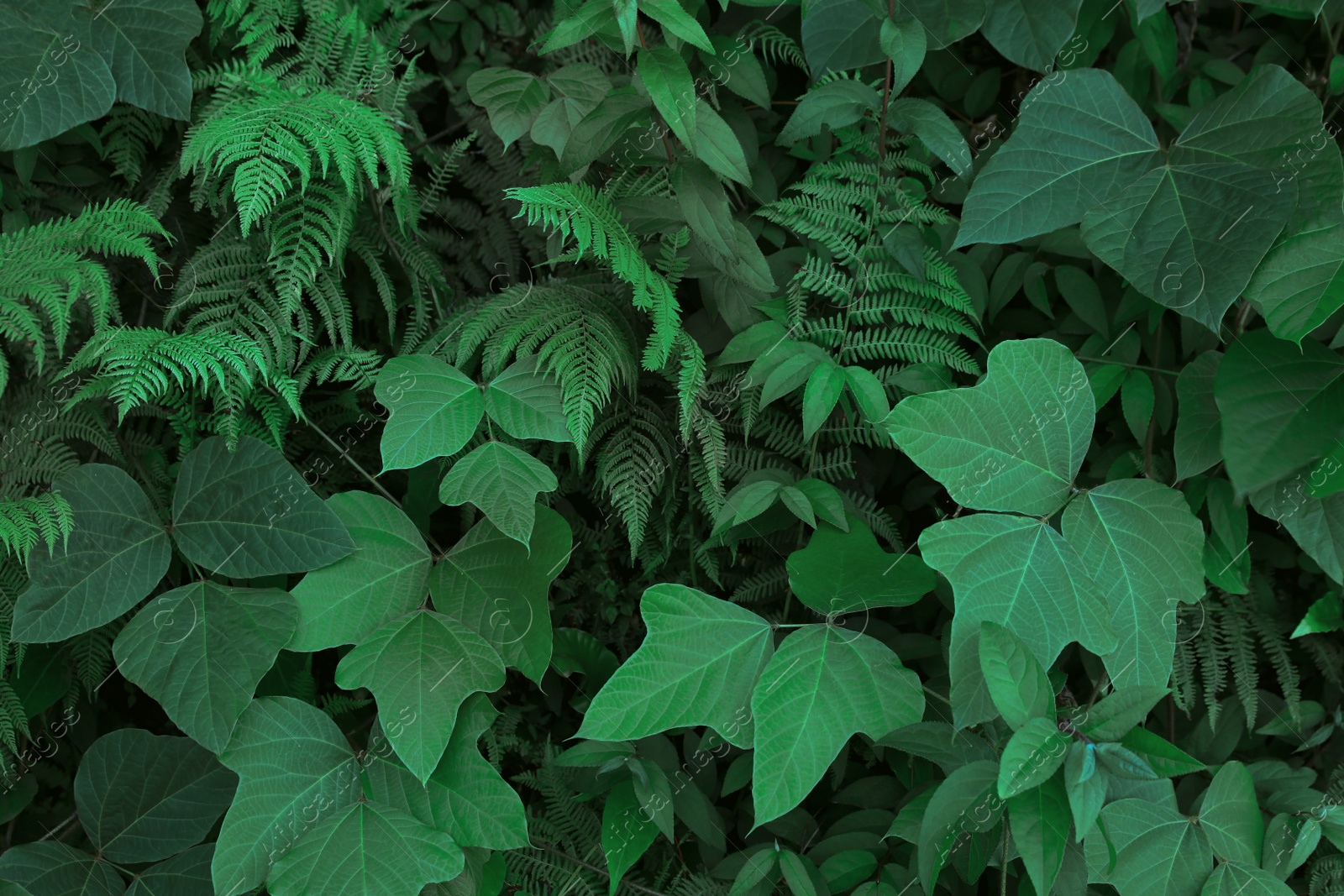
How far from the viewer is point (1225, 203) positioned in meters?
1.54

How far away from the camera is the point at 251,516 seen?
1.61 m

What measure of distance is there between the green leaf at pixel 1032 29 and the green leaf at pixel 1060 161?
3.1 inches

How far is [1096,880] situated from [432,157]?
1994 mm

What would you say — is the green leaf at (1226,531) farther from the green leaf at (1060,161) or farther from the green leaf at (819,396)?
the green leaf at (819,396)

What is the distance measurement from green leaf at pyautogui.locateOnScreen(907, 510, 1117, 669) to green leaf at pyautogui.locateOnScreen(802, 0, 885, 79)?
929mm

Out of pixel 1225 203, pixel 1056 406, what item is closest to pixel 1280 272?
pixel 1225 203

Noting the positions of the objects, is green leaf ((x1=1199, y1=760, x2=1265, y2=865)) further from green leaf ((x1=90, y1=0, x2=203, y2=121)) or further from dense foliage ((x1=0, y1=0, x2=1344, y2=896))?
green leaf ((x1=90, y1=0, x2=203, y2=121))

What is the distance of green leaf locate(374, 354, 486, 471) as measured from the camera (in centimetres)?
152

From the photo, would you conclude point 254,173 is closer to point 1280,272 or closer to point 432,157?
point 432,157

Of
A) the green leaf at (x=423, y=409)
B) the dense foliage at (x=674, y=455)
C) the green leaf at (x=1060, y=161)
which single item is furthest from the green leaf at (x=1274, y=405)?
the green leaf at (x=423, y=409)

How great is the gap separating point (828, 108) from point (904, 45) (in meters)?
0.18

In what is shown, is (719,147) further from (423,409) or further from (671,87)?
(423,409)

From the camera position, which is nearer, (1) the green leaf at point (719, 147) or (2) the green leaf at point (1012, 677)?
(2) the green leaf at point (1012, 677)

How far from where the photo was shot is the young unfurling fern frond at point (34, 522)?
4.80 feet
